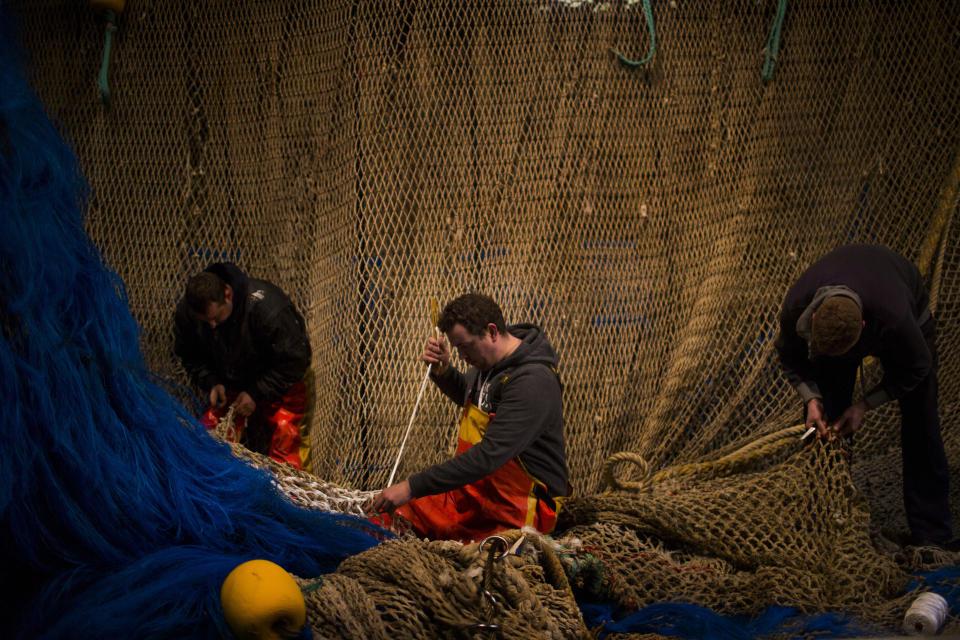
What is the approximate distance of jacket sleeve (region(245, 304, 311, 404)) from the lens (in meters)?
3.31

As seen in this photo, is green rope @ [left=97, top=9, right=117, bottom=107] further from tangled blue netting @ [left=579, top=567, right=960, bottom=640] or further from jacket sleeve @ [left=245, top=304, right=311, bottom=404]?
tangled blue netting @ [left=579, top=567, right=960, bottom=640]

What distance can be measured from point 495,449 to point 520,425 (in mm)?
113

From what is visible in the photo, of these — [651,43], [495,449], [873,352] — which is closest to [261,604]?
[495,449]

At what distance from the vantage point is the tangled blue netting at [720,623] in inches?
84.9

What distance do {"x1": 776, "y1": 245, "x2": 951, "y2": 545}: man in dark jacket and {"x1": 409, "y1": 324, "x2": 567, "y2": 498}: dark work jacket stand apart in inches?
36.8

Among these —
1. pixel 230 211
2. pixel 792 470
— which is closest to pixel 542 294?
pixel 792 470

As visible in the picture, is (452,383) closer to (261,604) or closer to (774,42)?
(261,604)

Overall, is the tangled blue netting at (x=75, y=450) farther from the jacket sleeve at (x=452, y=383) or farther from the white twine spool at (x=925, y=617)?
the white twine spool at (x=925, y=617)

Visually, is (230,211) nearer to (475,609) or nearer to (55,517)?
(55,517)

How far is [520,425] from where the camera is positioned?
2471 millimetres

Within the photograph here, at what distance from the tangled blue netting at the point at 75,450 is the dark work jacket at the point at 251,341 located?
1.20m

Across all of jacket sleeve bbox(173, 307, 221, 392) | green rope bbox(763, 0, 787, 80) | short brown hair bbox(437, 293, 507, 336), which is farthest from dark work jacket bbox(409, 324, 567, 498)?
green rope bbox(763, 0, 787, 80)

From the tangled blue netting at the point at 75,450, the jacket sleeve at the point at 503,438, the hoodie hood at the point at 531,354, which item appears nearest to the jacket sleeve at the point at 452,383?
Result: the hoodie hood at the point at 531,354

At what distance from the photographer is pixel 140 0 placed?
11.7 ft
